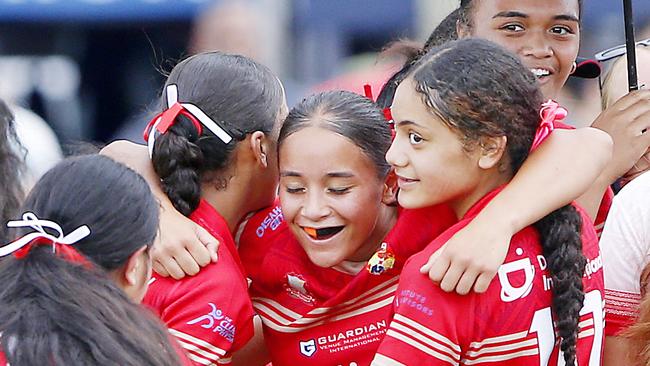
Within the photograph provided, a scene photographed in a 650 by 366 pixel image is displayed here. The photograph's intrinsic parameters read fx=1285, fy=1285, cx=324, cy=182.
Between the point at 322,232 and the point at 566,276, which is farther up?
the point at 566,276

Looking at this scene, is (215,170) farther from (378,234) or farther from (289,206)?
(378,234)

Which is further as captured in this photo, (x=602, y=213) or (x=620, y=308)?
→ (x=602, y=213)

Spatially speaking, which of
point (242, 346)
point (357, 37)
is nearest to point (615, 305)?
point (242, 346)

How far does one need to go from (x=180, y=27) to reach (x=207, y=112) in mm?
5548

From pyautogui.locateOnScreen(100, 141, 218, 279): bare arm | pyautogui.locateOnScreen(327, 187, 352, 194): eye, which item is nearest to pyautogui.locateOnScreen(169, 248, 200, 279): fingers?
pyautogui.locateOnScreen(100, 141, 218, 279): bare arm

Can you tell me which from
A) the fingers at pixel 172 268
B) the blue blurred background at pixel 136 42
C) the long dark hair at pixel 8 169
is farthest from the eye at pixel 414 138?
the blue blurred background at pixel 136 42

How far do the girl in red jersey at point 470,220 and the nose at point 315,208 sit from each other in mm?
245

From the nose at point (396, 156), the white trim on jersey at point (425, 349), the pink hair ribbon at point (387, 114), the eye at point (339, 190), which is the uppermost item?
the pink hair ribbon at point (387, 114)

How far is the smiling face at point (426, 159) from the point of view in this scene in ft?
8.86

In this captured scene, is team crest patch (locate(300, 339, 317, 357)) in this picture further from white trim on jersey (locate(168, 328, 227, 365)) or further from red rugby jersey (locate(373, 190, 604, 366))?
red rugby jersey (locate(373, 190, 604, 366))

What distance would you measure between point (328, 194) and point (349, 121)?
191mm

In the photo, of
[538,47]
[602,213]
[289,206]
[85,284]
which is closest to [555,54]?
[538,47]

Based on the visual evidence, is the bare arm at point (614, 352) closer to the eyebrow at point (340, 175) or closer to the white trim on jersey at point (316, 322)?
the white trim on jersey at point (316, 322)

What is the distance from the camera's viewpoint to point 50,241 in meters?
2.35
